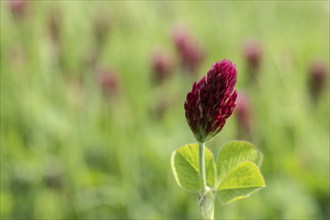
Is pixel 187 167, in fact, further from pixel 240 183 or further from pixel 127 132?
pixel 127 132

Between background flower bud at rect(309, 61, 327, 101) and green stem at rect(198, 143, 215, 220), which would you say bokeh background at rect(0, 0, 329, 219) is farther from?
green stem at rect(198, 143, 215, 220)

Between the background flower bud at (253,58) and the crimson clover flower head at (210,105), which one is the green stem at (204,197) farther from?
the background flower bud at (253,58)

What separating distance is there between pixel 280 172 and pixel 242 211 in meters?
0.37

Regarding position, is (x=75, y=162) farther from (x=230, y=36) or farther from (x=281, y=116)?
(x=230, y=36)

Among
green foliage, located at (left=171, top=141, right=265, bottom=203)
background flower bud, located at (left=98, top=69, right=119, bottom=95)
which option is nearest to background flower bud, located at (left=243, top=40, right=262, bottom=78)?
background flower bud, located at (left=98, top=69, right=119, bottom=95)

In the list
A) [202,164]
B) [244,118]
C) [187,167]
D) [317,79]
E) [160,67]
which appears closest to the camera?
[202,164]

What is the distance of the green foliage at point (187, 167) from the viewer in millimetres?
850

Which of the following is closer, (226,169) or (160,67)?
(226,169)

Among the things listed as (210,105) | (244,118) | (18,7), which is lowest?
(244,118)

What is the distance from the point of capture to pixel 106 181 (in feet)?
7.17

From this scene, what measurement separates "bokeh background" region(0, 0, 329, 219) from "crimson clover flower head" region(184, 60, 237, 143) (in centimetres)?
105

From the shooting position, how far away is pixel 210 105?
81 centimetres

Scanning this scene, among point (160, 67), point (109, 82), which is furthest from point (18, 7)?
point (160, 67)

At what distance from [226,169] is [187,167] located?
0.18 feet
